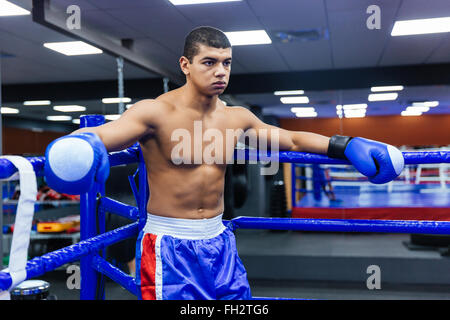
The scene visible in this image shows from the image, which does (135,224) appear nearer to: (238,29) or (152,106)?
(152,106)

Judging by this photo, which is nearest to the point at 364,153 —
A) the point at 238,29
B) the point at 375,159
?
the point at 375,159

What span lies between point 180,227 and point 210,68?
433 mm

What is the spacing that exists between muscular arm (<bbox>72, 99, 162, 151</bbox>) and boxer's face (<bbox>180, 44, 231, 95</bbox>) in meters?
0.14

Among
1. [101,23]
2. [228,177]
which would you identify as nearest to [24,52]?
[101,23]

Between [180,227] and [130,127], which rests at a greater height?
[130,127]

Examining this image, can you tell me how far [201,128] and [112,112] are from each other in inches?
398

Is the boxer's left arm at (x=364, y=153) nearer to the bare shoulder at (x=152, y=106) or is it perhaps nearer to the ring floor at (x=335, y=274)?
the bare shoulder at (x=152, y=106)

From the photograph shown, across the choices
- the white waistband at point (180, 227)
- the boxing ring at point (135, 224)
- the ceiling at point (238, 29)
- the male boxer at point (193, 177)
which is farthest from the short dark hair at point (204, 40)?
the ceiling at point (238, 29)

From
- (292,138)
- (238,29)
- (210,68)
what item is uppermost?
(238,29)

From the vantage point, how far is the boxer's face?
1.20 meters

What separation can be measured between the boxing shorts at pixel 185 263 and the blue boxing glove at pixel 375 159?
43cm

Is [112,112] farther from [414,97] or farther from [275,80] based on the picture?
[414,97]

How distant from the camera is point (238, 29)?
4.45 metres
